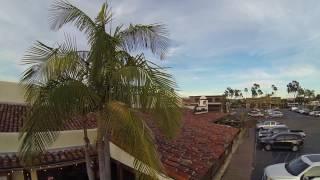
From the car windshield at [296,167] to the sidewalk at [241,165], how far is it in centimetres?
478

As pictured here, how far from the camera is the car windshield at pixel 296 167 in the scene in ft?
45.2

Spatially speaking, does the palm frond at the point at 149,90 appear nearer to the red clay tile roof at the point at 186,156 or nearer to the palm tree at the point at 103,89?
the palm tree at the point at 103,89

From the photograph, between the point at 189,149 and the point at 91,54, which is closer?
the point at 91,54

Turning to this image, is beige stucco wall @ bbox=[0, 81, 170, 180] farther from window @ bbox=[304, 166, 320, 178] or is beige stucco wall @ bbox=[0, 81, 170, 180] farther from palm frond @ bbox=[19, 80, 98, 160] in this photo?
window @ bbox=[304, 166, 320, 178]

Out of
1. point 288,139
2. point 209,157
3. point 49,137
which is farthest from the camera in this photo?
point 288,139

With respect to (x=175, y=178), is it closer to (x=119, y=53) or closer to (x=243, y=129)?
(x=119, y=53)

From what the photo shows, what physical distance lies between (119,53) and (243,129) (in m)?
43.2

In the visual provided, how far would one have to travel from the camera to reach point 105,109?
21.4 ft

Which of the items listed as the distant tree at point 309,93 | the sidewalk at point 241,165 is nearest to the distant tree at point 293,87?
the distant tree at point 309,93

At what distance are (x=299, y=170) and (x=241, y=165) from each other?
948 cm

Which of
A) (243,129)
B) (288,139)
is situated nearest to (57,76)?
(288,139)

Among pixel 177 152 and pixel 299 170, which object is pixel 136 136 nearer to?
pixel 177 152

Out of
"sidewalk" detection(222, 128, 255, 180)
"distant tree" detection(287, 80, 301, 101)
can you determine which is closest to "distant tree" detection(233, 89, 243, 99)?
"distant tree" detection(287, 80, 301, 101)

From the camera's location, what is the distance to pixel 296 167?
46.9 feet
